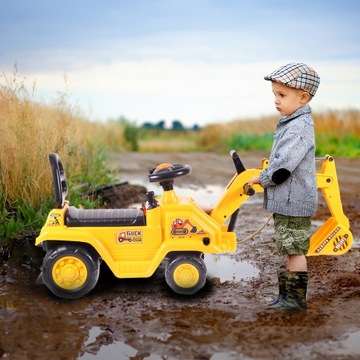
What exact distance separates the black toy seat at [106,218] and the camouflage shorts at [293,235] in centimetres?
103

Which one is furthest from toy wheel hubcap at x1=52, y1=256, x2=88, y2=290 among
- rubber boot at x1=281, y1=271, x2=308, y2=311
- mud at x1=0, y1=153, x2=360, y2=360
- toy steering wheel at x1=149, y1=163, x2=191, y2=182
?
rubber boot at x1=281, y1=271, x2=308, y2=311

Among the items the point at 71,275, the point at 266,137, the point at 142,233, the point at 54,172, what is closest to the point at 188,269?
the point at 142,233

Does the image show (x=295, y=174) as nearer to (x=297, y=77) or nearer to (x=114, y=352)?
(x=297, y=77)

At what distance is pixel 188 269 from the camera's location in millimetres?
4684

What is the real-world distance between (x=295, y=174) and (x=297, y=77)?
67 centimetres

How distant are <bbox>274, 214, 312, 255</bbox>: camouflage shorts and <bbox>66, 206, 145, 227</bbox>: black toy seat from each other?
103 centimetres

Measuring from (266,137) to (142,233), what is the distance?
16825 mm

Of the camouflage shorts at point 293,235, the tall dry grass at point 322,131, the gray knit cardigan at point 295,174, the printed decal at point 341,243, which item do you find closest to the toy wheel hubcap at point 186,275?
the camouflage shorts at point 293,235

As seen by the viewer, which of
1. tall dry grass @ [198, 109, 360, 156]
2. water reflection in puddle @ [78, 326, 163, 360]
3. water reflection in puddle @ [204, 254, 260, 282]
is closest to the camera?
water reflection in puddle @ [78, 326, 163, 360]

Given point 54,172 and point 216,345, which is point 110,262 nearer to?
point 54,172

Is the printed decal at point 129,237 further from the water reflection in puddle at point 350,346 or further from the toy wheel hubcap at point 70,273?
the water reflection in puddle at point 350,346

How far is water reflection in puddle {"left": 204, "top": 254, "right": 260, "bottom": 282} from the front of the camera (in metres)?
5.29

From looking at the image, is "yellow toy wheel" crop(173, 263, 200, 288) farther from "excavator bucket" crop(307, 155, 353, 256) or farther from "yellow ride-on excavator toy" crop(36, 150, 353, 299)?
"excavator bucket" crop(307, 155, 353, 256)

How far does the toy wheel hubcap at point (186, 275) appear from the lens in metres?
4.68
